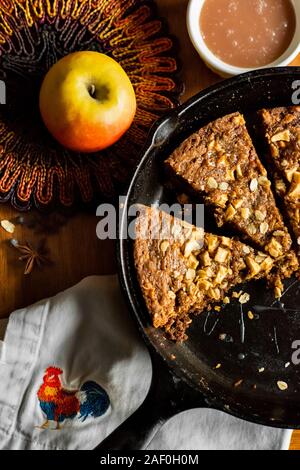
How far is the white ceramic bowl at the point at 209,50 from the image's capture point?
100 inches

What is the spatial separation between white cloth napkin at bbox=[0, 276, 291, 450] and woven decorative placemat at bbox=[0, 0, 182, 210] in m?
0.34

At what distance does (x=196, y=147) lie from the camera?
253 centimetres

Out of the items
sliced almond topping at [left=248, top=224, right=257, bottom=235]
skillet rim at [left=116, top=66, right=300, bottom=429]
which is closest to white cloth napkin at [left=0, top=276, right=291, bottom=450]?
skillet rim at [left=116, top=66, right=300, bottom=429]

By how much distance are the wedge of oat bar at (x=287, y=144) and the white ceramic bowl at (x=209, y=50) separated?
0.53 ft

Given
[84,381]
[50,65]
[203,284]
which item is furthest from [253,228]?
[50,65]

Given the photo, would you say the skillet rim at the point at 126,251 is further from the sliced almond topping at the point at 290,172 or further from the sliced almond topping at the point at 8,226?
the sliced almond topping at the point at 8,226

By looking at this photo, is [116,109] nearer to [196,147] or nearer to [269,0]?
[196,147]

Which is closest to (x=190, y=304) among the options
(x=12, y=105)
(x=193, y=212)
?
(x=193, y=212)

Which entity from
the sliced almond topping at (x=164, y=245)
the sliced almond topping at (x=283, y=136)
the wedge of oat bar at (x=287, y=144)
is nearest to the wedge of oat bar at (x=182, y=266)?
the sliced almond topping at (x=164, y=245)

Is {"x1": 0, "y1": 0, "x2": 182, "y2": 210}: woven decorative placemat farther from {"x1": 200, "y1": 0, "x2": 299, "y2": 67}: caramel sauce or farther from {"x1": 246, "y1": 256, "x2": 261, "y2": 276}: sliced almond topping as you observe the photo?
{"x1": 246, "y1": 256, "x2": 261, "y2": 276}: sliced almond topping

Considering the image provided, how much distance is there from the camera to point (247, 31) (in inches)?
102

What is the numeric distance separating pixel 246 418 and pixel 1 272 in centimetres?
93

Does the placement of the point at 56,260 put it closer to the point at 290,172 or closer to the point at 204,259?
the point at 204,259

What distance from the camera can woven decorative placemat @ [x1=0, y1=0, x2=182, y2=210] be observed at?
2592mm
